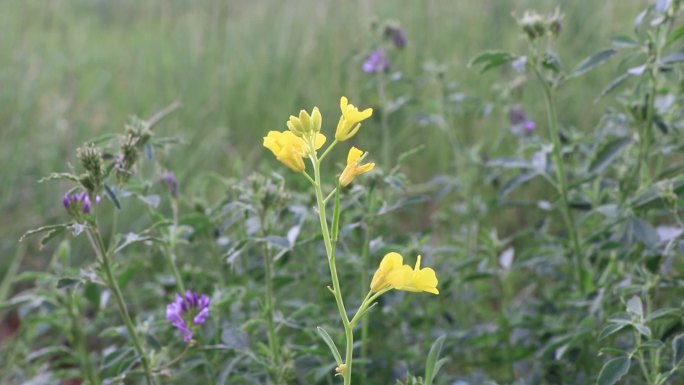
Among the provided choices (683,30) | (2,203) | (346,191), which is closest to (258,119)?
(2,203)

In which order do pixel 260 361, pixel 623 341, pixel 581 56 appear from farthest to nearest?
1. pixel 581 56
2. pixel 623 341
3. pixel 260 361

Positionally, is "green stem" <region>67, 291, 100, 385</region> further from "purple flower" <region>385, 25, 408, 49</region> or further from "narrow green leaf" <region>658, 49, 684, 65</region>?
"narrow green leaf" <region>658, 49, 684, 65</region>

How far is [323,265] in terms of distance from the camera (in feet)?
6.70

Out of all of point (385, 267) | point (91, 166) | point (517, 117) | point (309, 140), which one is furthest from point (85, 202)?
point (517, 117)

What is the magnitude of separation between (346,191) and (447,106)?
3.01 feet

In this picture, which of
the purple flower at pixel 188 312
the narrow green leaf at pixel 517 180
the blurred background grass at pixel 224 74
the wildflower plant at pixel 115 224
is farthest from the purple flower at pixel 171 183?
the blurred background grass at pixel 224 74

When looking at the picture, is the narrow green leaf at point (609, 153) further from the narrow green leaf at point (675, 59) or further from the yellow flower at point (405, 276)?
the yellow flower at point (405, 276)

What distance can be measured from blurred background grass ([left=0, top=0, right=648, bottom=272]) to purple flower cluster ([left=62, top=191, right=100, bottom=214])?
153 cm

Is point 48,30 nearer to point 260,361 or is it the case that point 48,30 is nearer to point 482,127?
point 482,127

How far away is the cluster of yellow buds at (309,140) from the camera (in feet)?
3.41

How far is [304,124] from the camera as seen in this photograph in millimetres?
1088

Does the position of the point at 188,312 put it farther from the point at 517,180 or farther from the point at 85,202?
the point at 517,180

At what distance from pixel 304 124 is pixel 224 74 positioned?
3140 millimetres

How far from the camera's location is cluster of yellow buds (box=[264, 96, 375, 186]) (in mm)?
1038
